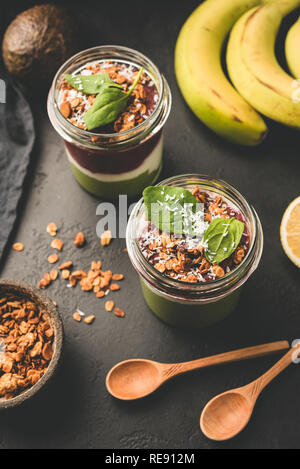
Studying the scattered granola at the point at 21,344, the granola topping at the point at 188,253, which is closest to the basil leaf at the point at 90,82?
the granola topping at the point at 188,253

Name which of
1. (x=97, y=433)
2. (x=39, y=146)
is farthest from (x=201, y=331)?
(x=39, y=146)

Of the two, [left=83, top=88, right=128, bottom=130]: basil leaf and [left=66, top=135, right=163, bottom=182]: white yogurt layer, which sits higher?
[left=83, top=88, right=128, bottom=130]: basil leaf

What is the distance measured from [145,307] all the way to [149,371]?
261mm

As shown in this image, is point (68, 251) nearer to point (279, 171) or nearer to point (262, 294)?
point (262, 294)

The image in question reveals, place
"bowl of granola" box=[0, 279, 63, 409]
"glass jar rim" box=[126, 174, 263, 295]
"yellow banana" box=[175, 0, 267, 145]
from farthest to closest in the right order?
1. "yellow banana" box=[175, 0, 267, 145]
2. "bowl of granola" box=[0, 279, 63, 409]
3. "glass jar rim" box=[126, 174, 263, 295]

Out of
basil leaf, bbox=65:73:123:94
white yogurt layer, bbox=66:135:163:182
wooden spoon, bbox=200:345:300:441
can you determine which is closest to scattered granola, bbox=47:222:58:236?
white yogurt layer, bbox=66:135:163:182

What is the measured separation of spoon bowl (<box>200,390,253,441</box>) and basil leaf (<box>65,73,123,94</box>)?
1.20m

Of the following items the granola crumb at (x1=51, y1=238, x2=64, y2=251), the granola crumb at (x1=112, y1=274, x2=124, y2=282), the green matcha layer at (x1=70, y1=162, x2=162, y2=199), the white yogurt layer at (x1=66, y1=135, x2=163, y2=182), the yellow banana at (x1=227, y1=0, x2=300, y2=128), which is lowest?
the granola crumb at (x1=51, y1=238, x2=64, y2=251)

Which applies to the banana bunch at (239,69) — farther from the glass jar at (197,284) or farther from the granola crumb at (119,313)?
the granola crumb at (119,313)

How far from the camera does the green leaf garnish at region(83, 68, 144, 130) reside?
6.33 feet

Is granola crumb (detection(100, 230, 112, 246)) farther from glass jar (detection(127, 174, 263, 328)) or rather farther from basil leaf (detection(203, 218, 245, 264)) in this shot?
basil leaf (detection(203, 218, 245, 264))

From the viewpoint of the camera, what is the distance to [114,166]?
2080 millimetres

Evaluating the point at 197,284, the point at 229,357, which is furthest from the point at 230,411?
the point at 197,284

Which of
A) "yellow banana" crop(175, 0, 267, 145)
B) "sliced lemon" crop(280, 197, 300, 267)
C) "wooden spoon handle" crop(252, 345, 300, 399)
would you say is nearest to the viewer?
"wooden spoon handle" crop(252, 345, 300, 399)
